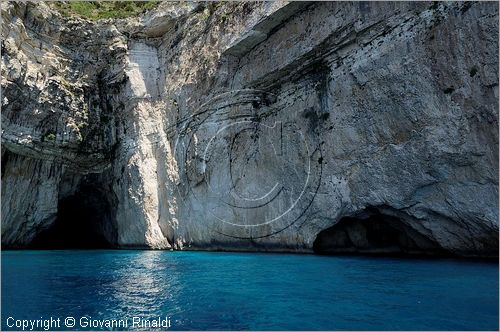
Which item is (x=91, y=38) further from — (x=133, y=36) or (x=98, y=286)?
(x=98, y=286)

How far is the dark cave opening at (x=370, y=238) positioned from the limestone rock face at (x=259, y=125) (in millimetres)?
107

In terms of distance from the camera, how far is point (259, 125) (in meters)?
24.6

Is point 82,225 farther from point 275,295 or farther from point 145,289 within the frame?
point 275,295

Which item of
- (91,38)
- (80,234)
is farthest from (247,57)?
(80,234)

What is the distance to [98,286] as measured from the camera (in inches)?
513

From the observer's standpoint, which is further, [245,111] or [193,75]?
[193,75]

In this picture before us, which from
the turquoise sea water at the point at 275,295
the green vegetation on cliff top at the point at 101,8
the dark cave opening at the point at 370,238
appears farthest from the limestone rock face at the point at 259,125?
the turquoise sea water at the point at 275,295

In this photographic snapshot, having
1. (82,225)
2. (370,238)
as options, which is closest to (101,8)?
(82,225)

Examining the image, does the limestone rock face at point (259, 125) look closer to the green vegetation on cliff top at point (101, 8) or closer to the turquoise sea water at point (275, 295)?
the green vegetation on cliff top at point (101, 8)

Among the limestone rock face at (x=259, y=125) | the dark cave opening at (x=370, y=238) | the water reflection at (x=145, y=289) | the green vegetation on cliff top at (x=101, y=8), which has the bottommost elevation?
the water reflection at (x=145, y=289)

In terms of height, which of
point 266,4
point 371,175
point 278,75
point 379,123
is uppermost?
point 266,4

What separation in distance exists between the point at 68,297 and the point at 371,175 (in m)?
14.0

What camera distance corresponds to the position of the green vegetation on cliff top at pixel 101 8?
29.5 meters

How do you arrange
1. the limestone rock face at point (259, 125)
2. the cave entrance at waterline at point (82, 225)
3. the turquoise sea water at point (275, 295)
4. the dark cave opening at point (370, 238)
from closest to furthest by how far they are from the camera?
the turquoise sea water at point (275, 295) < the limestone rock face at point (259, 125) < the dark cave opening at point (370, 238) < the cave entrance at waterline at point (82, 225)
